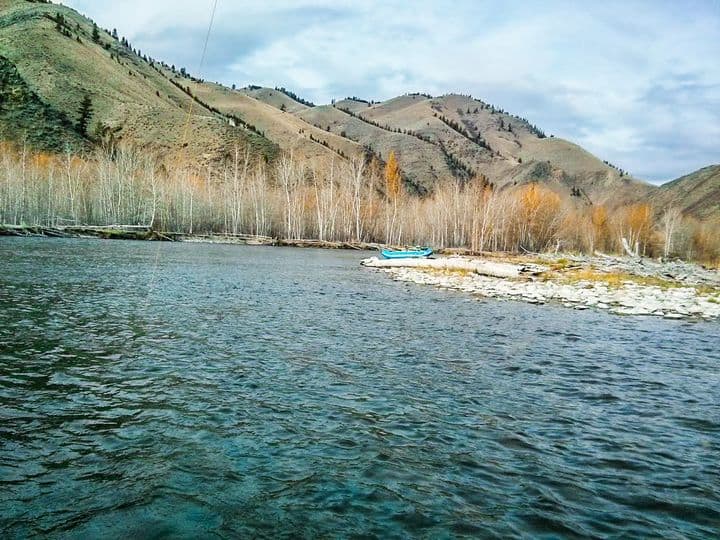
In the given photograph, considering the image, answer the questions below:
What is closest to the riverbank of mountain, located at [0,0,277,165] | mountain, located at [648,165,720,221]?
mountain, located at [0,0,277,165]

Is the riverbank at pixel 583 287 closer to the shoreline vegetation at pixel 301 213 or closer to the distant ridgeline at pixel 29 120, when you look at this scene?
the shoreline vegetation at pixel 301 213

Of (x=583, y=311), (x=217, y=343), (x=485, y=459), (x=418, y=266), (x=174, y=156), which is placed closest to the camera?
(x=485, y=459)

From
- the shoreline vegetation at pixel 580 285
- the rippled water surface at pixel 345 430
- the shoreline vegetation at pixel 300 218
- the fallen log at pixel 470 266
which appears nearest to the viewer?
the rippled water surface at pixel 345 430

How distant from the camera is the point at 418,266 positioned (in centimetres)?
4216

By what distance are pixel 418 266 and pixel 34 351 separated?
34249 mm

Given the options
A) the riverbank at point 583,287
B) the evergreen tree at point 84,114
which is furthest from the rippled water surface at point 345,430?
the evergreen tree at point 84,114

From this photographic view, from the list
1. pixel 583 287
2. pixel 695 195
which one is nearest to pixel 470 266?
pixel 583 287

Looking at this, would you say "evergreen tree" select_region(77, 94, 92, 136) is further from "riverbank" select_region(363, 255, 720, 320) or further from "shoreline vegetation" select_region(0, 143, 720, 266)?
"riverbank" select_region(363, 255, 720, 320)

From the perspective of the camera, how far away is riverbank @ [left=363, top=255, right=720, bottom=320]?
842 inches

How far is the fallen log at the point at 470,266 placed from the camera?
3400 centimetres

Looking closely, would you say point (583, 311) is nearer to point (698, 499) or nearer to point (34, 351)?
point (698, 499)

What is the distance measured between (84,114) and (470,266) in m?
119

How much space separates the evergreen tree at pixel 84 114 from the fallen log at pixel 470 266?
10267 centimetres

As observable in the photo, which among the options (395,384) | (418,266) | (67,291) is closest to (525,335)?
(395,384)
